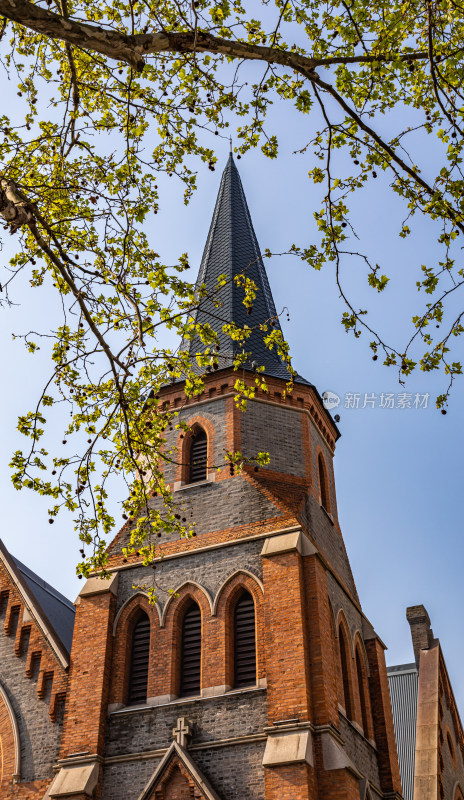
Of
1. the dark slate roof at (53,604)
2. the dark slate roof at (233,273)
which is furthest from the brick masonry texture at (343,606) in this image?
the dark slate roof at (53,604)

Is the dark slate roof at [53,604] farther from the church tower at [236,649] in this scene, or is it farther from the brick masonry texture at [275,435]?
the brick masonry texture at [275,435]

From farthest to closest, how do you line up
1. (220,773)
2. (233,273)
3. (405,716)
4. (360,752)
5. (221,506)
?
1. (405,716)
2. (233,273)
3. (221,506)
4. (360,752)
5. (220,773)

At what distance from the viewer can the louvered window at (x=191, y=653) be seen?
49.0 ft

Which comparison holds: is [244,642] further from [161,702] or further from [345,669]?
[345,669]

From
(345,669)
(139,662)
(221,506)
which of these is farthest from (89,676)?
(345,669)

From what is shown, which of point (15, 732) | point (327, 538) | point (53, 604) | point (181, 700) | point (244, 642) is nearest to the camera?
point (181, 700)

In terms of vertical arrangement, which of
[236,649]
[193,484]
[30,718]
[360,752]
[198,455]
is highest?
[198,455]

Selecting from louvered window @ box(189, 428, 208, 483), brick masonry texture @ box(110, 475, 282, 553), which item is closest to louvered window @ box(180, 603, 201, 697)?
brick masonry texture @ box(110, 475, 282, 553)

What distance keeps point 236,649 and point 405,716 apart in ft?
42.1

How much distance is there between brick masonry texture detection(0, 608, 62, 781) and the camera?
593 inches

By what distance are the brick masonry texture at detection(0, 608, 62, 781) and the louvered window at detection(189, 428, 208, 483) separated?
16.9 ft

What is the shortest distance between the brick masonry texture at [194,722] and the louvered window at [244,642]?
495 mm

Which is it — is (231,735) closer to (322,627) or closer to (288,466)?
(322,627)

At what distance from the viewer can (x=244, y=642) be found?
1494cm
